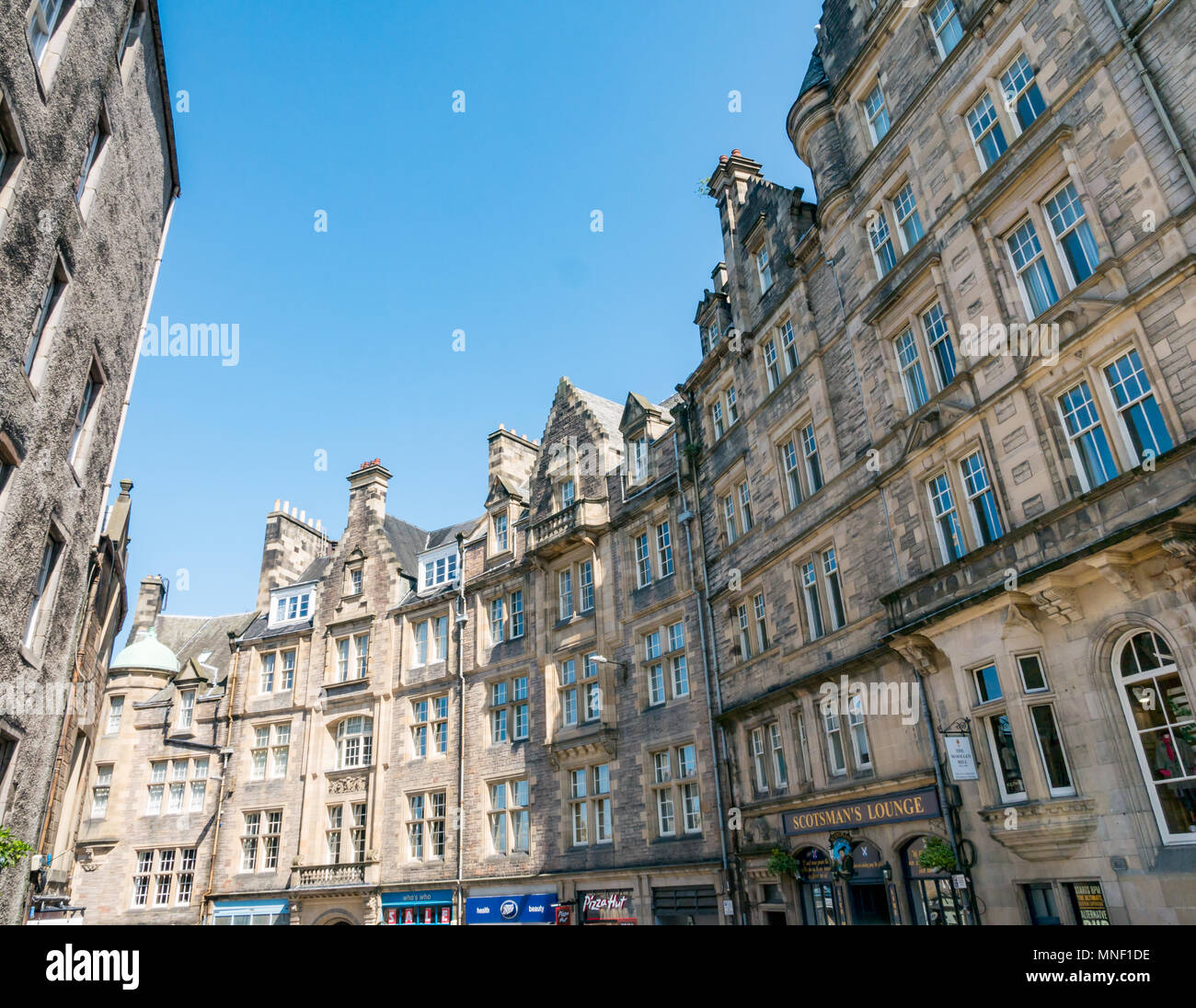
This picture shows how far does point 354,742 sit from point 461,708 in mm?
6173

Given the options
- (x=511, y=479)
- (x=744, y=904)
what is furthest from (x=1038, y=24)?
(x=511, y=479)

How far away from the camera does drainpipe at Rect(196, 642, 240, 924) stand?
34969mm

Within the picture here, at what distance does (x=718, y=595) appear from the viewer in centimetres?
2439

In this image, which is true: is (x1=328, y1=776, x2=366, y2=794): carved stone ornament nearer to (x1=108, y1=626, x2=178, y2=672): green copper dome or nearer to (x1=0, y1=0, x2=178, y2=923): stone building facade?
(x1=108, y1=626, x2=178, y2=672): green copper dome

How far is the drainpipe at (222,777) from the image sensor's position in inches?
1377

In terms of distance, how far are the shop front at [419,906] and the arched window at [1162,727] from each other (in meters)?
23.7

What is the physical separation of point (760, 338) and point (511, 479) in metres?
16.2

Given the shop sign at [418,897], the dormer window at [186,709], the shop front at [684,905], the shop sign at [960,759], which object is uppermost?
the dormer window at [186,709]

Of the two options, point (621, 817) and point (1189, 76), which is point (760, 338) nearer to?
point (1189, 76)

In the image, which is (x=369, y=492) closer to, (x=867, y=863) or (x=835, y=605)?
(x=835, y=605)

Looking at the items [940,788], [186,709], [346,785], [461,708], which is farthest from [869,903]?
[186,709]

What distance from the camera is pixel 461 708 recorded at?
32.5 m

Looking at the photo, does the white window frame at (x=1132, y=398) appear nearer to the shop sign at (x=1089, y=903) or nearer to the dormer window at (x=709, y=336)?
the shop sign at (x=1089, y=903)

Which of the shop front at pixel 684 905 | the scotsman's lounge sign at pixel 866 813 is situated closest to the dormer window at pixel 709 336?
the scotsman's lounge sign at pixel 866 813
